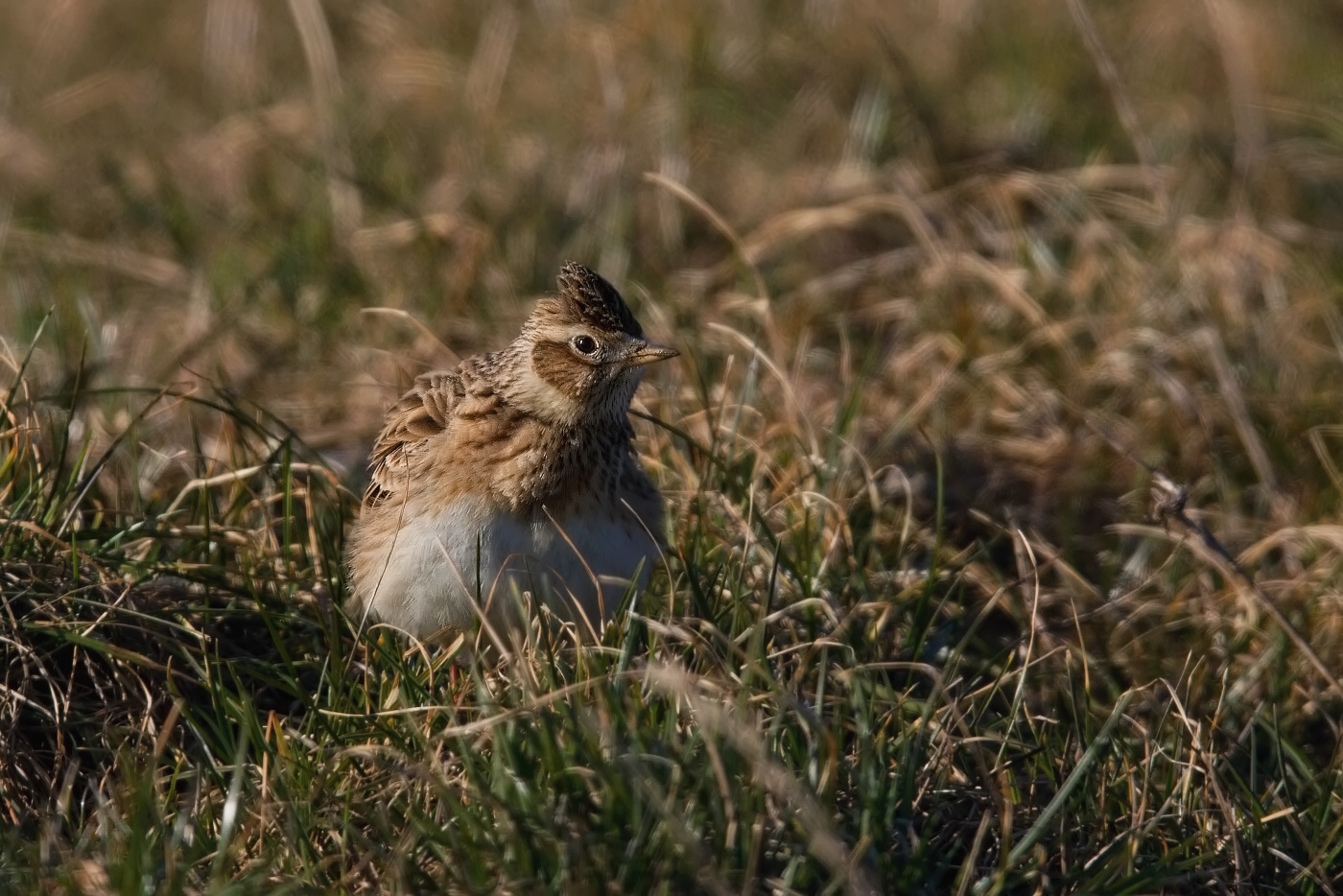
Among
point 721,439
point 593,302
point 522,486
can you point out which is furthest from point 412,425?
point 721,439

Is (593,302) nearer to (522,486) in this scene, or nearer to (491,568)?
(522,486)

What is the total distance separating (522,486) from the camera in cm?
538

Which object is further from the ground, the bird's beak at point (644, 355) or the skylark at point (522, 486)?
the bird's beak at point (644, 355)

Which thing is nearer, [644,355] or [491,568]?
[491,568]

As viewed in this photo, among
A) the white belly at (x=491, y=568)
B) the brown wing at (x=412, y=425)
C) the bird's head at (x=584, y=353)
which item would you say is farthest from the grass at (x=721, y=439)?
the bird's head at (x=584, y=353)

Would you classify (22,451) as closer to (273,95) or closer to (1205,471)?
(1205,471)

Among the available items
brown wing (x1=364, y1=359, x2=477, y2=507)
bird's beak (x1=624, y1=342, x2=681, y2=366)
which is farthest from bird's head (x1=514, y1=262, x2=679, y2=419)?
brown wing (x1=364, y1=359, x2=477, y2=507)

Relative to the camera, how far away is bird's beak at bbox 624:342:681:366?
5.53 metres

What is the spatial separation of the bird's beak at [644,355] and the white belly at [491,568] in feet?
1.74

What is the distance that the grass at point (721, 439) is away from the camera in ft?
14.1

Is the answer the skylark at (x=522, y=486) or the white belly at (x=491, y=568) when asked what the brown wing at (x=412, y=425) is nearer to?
the skylark at (x=522, y=486)

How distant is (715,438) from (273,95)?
5.44m

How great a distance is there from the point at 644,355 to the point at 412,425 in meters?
0.78

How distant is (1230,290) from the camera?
8031 mm
